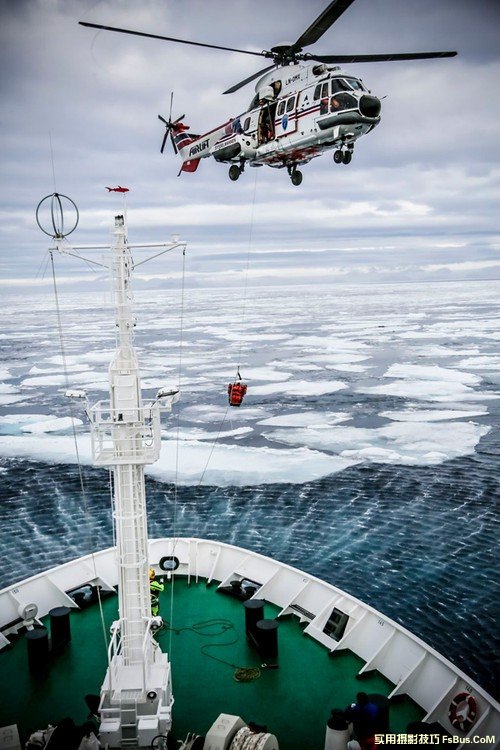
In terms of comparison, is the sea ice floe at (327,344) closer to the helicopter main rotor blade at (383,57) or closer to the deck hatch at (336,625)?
the helicopter main rotor blade at (383,57)

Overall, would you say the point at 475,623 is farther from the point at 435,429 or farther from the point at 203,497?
the point at 435,429

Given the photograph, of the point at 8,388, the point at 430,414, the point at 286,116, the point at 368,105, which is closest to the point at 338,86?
the point at 368,105

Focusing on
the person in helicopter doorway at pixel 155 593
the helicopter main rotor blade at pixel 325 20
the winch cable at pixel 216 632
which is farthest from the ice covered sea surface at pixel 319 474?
the helicopter main rotor blade at pixel 325 20

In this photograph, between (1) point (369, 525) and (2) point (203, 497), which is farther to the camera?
(2) point (203, 497)

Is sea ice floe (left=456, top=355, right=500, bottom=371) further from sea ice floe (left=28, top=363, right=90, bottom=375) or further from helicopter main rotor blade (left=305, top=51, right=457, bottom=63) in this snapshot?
helicopter main rotor blade (left=305, top=51, right=457, bottom=63)

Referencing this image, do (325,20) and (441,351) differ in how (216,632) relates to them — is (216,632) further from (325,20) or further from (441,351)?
(441,351)

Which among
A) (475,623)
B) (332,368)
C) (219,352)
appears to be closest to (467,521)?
(475,623)

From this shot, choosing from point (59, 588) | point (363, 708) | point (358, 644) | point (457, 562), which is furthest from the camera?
point (457, 562)

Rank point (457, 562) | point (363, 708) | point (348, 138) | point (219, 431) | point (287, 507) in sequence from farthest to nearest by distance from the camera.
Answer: point (219, 431)
point (287, 507)
point (457, 562)
point (348, 138)
point (363, 708)
